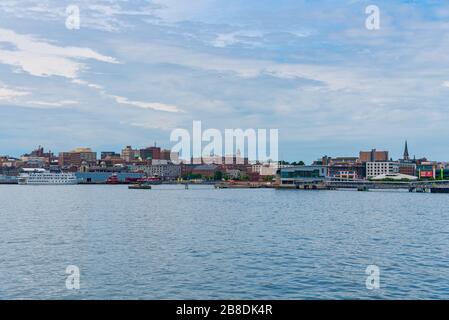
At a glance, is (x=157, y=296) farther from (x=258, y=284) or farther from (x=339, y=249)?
(x=339, y=249)

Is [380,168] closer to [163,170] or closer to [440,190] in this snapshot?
[440,190]

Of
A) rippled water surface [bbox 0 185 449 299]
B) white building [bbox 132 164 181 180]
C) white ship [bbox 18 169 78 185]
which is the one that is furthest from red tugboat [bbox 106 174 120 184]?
rippled water surface [bbox 0 185 449 299]

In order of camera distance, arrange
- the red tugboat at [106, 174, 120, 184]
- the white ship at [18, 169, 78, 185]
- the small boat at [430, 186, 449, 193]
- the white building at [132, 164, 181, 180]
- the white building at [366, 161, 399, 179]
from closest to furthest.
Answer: the small boat at [430, 186, 449, 193], the white ship at [18, 169, 78, 185], the white building at [366, 161, 399, 179], the red tugboat at [106, 174, 120, 184], the white building at [132, 164, 181, 180]

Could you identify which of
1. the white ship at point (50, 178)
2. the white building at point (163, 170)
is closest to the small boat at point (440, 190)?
the white building at point (163, 170)

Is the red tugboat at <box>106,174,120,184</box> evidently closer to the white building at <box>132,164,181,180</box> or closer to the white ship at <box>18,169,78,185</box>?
the white ship at <box>18,169,78,185</box>

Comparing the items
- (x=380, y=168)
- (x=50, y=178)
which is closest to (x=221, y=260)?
Result: (x=50, y=178)

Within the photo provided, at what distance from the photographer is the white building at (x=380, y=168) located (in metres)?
168

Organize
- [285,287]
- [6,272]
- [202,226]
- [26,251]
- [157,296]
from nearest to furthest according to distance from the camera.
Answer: [157,296], [285,287], [6,272], [26,251], [202,226]

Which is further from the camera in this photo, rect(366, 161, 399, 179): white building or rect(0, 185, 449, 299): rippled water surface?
rect(366, 161, 399, 179): white building

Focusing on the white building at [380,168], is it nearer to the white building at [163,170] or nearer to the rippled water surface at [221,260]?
the white building at [163,170]

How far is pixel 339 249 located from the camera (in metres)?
22.9

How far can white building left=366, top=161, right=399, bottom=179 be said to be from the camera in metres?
168

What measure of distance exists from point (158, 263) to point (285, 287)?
5719mm
